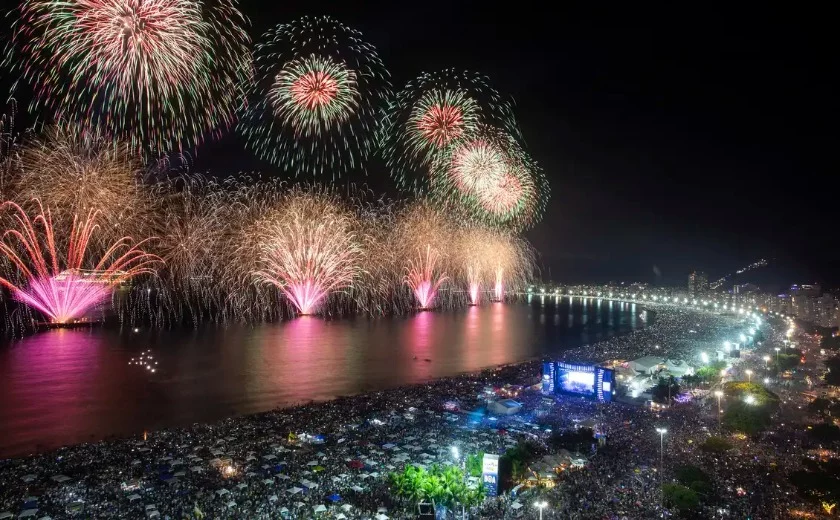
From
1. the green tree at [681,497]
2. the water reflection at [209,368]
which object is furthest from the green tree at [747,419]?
the water reflection at [209,368]

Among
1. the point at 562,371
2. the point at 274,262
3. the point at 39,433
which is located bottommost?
the point at 39,433

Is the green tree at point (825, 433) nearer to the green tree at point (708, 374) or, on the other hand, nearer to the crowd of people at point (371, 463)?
the crowd of people at point (371, 463)

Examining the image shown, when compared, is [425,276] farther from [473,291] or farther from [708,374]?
[708,374]

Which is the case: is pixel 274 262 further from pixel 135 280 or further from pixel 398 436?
pixel 398 436

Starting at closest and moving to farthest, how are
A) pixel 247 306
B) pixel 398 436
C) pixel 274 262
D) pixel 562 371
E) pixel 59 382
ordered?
pixel 398 436 < pixel 562 371 < pixel 59 382 < pixel 274 262 < pixel 247 306

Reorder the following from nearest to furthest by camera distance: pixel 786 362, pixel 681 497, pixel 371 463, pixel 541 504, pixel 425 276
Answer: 1. pixel 541 504
2. pixel 681 497
3. pixel 371 463
4. pixel 786 362
5. pixel 425 276

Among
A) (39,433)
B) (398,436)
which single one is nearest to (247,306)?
(39,433)

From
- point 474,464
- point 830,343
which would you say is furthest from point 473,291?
point 474,464
